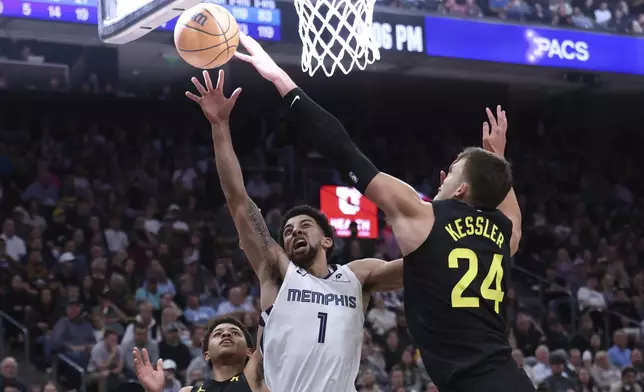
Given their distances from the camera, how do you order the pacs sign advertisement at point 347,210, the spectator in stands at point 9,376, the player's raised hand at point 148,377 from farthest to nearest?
the pacs sign advertisement at point 347,210 → the spectator in stands at point 9,376 → the player's raised hand at point 148,377

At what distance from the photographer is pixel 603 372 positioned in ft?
38.2

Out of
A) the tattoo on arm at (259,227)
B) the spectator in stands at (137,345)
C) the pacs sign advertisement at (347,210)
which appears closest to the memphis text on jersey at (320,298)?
the tattoo on arm at (259,227)

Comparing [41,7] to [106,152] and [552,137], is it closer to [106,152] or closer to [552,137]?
[106,152]

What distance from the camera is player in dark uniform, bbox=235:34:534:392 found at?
3.44 meters

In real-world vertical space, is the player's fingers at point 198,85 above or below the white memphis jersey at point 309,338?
above

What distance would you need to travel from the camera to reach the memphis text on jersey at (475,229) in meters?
3.52

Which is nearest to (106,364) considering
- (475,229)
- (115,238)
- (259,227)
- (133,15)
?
(115,238)

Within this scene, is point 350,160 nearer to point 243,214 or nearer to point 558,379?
point 243,214

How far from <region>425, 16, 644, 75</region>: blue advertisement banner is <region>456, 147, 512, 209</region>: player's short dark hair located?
9.73 m

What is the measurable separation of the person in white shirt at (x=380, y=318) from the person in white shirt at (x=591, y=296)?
3484 mm

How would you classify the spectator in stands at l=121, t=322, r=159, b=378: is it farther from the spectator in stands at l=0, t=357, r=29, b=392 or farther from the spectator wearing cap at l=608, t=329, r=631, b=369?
the spectator wearing cap at l=608, t=329, r=631, b=369

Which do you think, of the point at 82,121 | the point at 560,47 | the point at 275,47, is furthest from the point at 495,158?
the point at 82,121

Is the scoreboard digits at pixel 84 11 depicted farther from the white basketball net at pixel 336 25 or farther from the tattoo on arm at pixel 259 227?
the tattoo on arm at pixel 259 227

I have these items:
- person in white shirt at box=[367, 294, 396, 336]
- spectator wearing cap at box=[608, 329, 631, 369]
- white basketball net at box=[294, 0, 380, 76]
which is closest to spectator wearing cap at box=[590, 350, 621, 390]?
spectator wearing cap at box=[608, 329, 631, 369]
